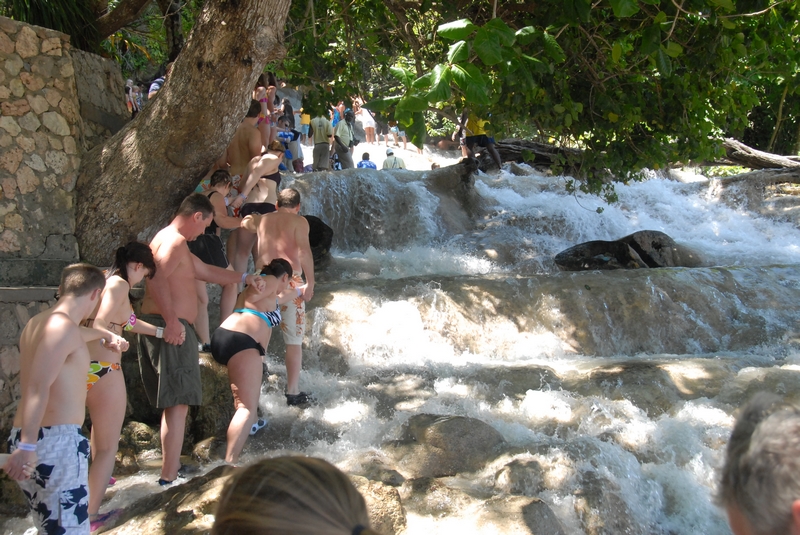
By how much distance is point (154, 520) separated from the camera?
138 inches

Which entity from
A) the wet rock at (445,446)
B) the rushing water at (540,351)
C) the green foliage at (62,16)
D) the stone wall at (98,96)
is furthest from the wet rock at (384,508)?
the green foliage at (62,16)

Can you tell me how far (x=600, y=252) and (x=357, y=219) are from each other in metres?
4.04

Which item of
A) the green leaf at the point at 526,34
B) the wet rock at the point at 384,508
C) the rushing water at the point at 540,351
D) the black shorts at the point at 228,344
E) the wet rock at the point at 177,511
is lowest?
the rushing water at the point at 540,351

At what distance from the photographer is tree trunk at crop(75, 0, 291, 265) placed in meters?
5.18

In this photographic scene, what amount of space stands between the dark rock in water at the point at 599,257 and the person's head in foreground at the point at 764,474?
30.3 feet

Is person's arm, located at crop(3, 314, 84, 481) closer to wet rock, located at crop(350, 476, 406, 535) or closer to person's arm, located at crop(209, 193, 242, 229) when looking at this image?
wet rock, located at crop(350, 476, 406, 535)

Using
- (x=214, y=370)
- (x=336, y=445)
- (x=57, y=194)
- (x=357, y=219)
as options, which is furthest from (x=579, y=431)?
(x=357, y=219)

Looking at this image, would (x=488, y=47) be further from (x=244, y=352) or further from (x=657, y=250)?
(x=657, y=250)

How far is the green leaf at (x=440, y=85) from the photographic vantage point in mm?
3229

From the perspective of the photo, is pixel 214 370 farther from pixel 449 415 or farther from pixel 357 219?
pixel 357 219

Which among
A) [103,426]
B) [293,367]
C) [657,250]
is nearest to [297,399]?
[293,367]

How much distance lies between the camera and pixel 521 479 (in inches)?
177

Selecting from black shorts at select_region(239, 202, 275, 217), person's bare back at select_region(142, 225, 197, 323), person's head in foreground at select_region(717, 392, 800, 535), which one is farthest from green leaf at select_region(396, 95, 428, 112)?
black shorts at select_region(239, 202, 275, 217)

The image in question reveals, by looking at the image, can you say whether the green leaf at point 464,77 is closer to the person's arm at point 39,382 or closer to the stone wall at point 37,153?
the person's arm at point 39,382
